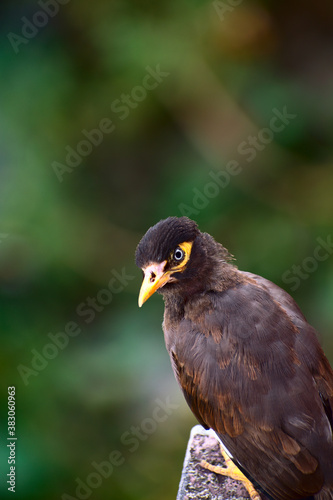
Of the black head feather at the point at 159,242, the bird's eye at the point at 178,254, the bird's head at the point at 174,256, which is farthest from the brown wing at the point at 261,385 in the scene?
the black head feather at the point at 159,242

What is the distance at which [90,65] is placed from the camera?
570 centimetres

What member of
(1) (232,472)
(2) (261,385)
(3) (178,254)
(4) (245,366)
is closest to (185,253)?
(3) (178,254)

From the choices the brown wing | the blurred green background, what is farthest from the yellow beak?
the blurred green background

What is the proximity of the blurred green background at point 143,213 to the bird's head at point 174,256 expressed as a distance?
1826 millimetres

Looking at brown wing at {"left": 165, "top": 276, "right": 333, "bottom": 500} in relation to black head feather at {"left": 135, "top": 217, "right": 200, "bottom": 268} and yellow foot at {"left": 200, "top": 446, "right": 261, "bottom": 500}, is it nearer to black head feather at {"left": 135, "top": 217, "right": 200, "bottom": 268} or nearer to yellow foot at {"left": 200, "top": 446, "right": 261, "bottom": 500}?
yellow foot at {"left": 200, "top": 446, "right": 261, "bottom": 500}

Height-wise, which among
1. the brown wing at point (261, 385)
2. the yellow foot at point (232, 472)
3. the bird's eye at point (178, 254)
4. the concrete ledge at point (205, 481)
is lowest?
the concrete ledge at point (205, 481)

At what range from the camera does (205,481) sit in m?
3.50

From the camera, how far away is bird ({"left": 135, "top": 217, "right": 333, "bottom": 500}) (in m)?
3.19

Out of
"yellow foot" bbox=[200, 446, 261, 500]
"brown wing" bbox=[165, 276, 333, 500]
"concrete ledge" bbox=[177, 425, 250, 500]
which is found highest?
"brown wing" bbox=[165, 276, 333, 500]

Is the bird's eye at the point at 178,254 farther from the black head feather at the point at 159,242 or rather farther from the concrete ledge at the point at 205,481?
the concrete ledge at the point at 205,481

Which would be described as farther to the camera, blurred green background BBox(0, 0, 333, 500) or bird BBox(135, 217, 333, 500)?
blurred green background BBox(0, 0, 333, 500)

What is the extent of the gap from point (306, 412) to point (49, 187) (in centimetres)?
292

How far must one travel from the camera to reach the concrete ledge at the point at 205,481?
3414 millimetres

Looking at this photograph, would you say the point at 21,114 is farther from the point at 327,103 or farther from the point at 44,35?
the point at 327,103
